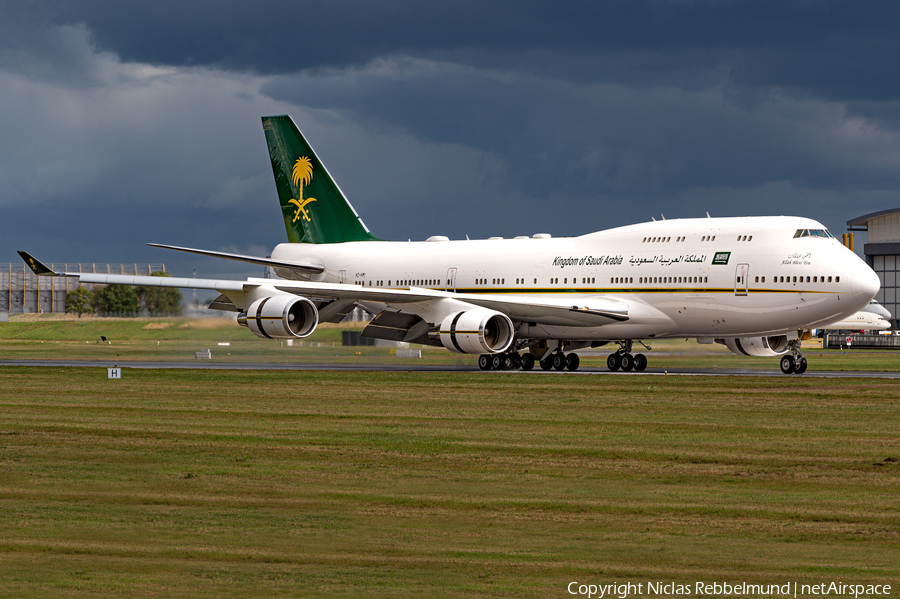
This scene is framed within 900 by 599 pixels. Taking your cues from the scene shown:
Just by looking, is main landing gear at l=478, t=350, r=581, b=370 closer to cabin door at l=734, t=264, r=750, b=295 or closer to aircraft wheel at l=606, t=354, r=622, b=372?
aircraft wheel at l=606, t=354, r=622, b=372

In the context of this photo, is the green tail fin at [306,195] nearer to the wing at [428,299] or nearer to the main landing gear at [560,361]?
the wing at [428,299]

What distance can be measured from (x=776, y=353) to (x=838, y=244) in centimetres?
606

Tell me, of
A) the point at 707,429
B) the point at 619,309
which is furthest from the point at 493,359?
the point at 707,429

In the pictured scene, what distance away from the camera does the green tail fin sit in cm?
5106

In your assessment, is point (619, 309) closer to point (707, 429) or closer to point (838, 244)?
point (838, 244)

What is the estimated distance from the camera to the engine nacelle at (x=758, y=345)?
40.3 meters

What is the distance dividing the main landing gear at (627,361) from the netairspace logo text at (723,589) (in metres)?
32.0

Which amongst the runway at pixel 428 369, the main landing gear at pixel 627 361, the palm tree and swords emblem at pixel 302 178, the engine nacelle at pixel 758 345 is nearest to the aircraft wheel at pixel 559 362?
the runway at pixel 428 369

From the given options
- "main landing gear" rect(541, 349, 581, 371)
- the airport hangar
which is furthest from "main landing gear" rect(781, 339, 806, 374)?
the airport hangar

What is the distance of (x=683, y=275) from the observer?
124ft

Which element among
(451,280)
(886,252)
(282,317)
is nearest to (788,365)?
(451,280)

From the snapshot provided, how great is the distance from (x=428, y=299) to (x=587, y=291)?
→ 591 cm

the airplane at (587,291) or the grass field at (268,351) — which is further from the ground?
the airplane at (587,291)

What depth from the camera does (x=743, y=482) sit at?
14.4 metres
